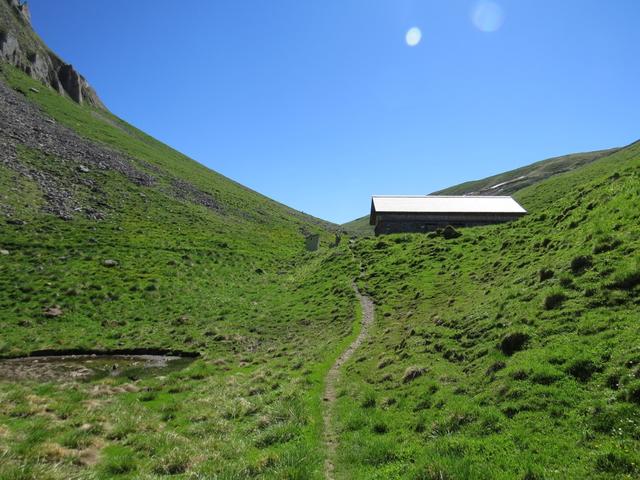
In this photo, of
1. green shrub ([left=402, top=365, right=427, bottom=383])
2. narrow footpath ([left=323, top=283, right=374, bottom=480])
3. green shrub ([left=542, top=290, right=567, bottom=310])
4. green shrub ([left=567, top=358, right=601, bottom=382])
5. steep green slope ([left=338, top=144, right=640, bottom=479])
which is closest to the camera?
steep green slope ([left=338, top=144, right=640, bottom=479])

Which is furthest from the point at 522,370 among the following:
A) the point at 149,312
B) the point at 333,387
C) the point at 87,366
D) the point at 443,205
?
the point at 443,205

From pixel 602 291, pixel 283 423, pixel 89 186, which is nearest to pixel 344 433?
pixel 283 423

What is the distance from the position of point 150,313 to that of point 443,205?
144ft

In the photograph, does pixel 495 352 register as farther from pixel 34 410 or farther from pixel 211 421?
pixel 34 410

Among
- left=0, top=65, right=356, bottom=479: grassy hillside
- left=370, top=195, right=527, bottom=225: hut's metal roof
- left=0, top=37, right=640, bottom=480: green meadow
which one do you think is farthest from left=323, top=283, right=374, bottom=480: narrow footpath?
left=370, top=195, right=527, bottom=225: hut's metal roof

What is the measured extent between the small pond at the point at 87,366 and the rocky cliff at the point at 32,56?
119 metres

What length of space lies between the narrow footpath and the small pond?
10891 mm

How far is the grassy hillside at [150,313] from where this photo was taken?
39.4ft

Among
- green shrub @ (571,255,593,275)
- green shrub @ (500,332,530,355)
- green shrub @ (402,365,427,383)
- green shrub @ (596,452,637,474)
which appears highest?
green shrub @ (571,255,593,275)

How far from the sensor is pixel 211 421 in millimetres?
14961

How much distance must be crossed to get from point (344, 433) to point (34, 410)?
12.5 metres

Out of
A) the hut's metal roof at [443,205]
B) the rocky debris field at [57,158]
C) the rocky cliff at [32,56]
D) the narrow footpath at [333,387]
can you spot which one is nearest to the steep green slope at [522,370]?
the narrow footpath at [333,387]

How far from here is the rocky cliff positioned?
110 meters

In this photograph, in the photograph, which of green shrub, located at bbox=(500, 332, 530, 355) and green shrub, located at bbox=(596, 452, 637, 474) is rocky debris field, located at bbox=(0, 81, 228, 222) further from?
green shrub, located at bbox=(596, 452, 637, 474)
